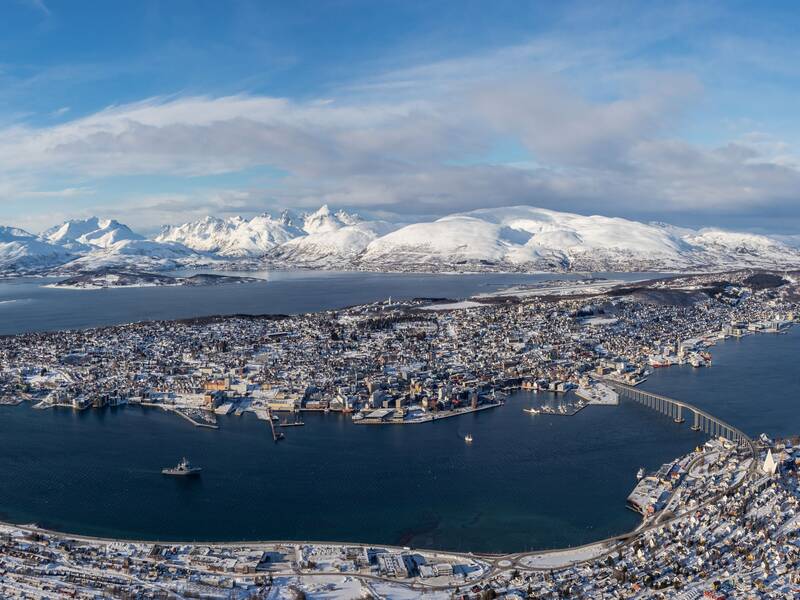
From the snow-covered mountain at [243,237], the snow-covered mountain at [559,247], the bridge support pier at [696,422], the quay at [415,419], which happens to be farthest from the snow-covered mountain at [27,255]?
the bridge support pier at [696,422]

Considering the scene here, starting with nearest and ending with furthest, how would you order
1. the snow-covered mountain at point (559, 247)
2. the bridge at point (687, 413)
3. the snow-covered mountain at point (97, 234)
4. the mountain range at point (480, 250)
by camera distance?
the bridge at point (687, 413) < the snow-covered mountain at point (559, 247) < the mountain range at point (480, 250) < the snow-covered mountain at point (97, 234)

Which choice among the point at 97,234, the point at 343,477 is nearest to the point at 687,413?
the point at 343,477

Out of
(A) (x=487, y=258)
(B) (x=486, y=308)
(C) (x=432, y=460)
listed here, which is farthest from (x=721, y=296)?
(A) (x=487, y=258)

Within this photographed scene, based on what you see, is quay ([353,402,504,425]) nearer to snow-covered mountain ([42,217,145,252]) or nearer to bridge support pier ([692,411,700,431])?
bridge support pier ([692,411,700,431])

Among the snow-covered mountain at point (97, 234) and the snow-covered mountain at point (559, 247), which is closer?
the snow-covered mountain at point (559, 247)

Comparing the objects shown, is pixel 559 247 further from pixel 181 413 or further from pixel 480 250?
pixel 181 413

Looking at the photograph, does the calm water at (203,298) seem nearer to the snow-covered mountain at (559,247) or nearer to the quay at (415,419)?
the snow-covered mountain at (559,247)
